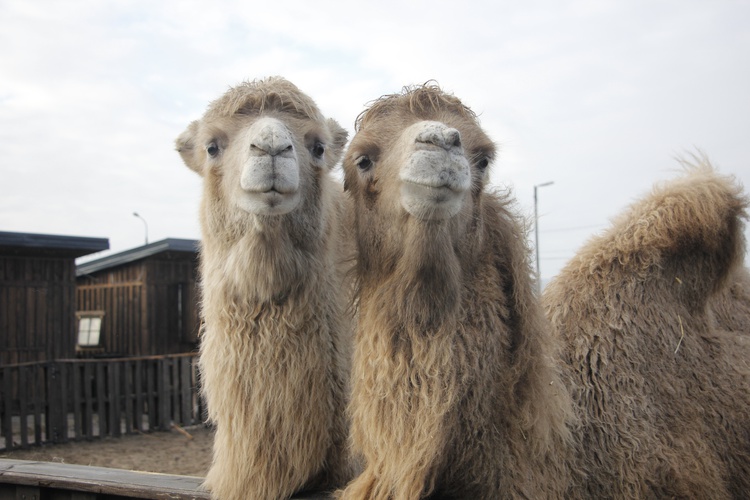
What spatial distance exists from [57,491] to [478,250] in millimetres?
2791

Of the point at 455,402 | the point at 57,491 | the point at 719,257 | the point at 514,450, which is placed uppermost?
the point at 719,257

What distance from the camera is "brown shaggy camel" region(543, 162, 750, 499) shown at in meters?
3.04

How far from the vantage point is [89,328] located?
1888 centimetres

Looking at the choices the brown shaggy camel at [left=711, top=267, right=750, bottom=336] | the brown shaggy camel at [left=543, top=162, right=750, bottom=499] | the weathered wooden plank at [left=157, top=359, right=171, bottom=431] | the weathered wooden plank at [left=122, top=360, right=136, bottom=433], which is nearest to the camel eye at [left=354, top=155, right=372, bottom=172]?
the brown shaggy camel at [left=543, top=162, right=750, bottom=499]

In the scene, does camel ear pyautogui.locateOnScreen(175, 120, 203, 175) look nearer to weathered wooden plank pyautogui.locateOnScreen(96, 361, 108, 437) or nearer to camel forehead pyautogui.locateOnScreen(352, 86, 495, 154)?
camel forehead pyautogui.locateOnScreen(352, 86, 495, 154)

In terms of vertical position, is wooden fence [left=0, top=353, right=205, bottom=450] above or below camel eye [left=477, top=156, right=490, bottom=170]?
below

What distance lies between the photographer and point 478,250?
116 inches

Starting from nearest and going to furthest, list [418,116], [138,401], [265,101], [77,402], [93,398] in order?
[418,116], [265,101], [77,402], [93,398], [138,401]

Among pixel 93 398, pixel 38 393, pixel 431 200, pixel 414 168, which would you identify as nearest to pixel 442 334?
pixel 431 200

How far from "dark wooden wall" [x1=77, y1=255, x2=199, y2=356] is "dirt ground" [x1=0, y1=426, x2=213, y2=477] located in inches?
177

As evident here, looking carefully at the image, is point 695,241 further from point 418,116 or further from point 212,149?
point 212,149

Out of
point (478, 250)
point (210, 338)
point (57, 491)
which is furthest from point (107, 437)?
point (478, 250)

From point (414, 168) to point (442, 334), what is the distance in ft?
2.19

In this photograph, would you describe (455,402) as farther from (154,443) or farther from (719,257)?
(154,443)
